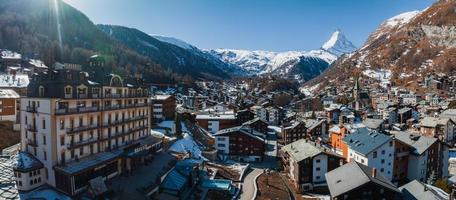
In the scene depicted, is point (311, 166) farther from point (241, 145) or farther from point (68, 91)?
point (68, 91)

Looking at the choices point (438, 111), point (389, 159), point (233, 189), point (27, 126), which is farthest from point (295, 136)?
point (438, 111)

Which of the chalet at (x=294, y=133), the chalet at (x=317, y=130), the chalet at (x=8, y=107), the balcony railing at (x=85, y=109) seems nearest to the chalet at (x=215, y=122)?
the chalet at (x=294, y=133)

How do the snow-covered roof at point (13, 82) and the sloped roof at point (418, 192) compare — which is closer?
the sloped roof at point (418, 192)

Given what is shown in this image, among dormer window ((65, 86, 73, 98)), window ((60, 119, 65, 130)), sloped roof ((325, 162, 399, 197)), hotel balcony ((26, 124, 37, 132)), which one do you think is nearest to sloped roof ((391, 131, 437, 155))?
sloped roof ((325, 162, 399, 197))

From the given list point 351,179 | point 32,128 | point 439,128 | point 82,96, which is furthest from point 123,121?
point 439,128

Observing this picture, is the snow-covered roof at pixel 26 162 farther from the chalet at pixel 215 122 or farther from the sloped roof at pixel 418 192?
the chalet at pixel 215 122

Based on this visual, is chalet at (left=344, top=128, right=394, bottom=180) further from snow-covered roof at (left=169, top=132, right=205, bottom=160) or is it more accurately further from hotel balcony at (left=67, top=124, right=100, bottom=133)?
hotel balcony at (left=67, top=124, right=100, bottom=133)

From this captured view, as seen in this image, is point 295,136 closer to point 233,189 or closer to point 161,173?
point 233,189
